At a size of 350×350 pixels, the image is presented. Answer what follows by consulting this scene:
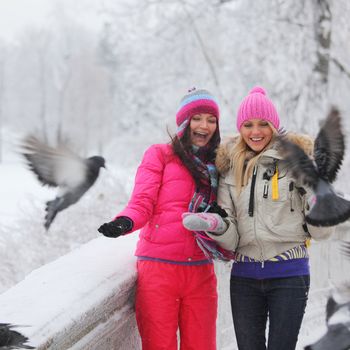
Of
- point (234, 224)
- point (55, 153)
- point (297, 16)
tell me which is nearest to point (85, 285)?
point (234, 224)

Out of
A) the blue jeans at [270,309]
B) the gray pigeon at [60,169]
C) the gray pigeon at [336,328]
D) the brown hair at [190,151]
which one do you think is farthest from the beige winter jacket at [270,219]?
the gray pigeon at [60,169]

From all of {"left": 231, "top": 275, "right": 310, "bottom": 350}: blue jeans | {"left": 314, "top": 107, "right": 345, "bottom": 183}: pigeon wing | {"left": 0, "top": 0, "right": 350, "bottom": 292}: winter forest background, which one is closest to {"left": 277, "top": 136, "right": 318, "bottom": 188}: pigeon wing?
{"left": 314, "top": 107, "right": 345, "bottom": 183}: pigeon wing

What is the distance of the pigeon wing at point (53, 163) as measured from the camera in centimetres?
358

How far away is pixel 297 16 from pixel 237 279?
797 centimetres

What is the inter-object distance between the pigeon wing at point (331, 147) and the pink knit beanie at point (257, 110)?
0.35 meters

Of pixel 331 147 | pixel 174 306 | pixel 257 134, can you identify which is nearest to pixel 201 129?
pixel 257 134

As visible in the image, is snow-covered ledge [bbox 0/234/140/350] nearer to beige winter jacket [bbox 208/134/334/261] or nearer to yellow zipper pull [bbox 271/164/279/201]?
beige winter jacket [bbox 208/134/334/261]

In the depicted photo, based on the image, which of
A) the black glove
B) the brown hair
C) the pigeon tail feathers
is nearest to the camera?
the pigeon tail feathers

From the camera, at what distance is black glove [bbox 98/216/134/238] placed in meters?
2.31

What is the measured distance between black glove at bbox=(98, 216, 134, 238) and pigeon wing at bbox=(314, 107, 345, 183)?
2.76ft

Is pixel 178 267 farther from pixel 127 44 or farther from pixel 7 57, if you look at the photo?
pixel 7 57

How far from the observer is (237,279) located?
261 cm

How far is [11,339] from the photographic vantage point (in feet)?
5.50

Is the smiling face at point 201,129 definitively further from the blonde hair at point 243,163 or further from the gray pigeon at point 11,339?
the gray pigeon at point 11,339
